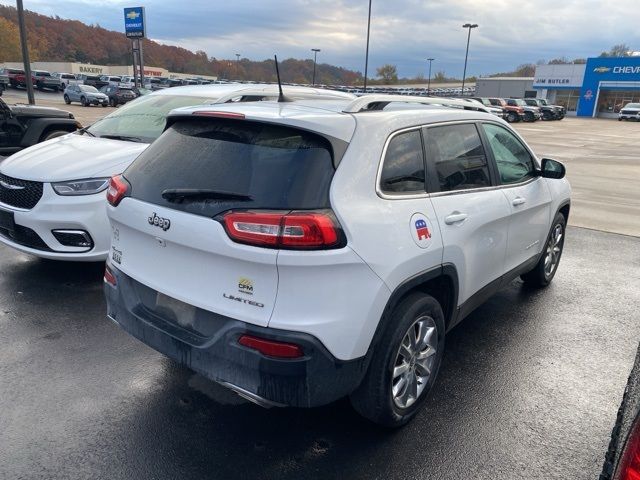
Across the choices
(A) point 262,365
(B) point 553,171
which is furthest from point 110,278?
(B) point 553,171

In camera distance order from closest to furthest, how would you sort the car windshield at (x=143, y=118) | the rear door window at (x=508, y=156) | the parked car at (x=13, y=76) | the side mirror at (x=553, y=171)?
the rear door window at (x=508, y=156) → the side mirror at (x=553, y=171) → the car windshield at (x=143, y=118) → the parked car at (x=13, y=76)

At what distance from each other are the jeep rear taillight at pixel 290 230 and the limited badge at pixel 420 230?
55 centimetres

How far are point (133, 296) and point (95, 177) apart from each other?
2.14 metres

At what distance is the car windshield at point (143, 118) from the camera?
555 cm

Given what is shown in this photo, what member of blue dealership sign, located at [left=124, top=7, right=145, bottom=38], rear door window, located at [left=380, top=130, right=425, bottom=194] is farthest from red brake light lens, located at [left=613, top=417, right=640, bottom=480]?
blue dealership sign, located at [left=124, top=7, right=145, bottom=38]

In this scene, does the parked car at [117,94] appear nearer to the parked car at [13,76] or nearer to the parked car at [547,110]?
the parked car at [13,76]

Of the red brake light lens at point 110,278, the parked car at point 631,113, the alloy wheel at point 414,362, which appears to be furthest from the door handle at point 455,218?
the parked car at point 631,113

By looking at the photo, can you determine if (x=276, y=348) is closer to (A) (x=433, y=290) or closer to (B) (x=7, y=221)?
(A) (x=433, y=290)

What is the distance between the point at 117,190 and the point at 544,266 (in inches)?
159

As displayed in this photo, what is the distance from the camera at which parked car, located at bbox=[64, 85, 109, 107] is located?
35.0 meters

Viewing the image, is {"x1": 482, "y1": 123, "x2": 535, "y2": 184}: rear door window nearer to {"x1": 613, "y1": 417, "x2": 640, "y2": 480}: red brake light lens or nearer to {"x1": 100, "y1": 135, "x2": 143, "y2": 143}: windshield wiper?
{"x1": 613, "y1": 417, "x2": 640, "y2": 480}: red brake light lens

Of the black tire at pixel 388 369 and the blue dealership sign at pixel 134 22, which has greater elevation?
the blue dealership sign at pixel 134 22

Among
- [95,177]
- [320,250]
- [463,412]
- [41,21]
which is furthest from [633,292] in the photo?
[41,21]

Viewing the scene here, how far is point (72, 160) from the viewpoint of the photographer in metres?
4.80
